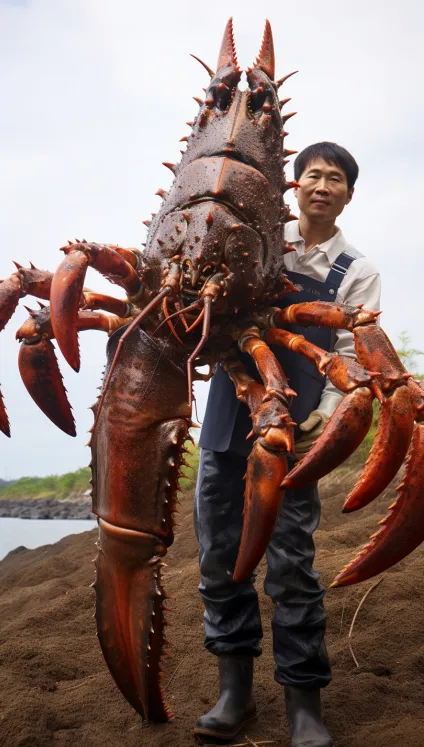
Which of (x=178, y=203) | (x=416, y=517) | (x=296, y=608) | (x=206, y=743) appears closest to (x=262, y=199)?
(x=178, y=203)

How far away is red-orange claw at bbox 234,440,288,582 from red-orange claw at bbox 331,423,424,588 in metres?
0.27

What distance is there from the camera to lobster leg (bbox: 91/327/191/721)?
91.9 inches

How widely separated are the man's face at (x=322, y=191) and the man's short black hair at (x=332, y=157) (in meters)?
0.03

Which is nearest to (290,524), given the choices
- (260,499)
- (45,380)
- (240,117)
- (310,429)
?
(310,429)

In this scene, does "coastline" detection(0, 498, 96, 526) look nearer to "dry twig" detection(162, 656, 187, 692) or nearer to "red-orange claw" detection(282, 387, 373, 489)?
"dry twig" detection(162, 656, 187, 692)

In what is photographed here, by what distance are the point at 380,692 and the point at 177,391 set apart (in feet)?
5.59

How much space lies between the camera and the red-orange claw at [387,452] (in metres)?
1.94

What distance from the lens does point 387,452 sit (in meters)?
1.94

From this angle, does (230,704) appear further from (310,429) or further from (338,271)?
(338,271)

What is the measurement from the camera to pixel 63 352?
2027mm

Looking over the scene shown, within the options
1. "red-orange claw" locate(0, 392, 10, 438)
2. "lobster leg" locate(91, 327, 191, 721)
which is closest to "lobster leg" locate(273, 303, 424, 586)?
"lobster leg" locate(91, 327, 191, 721)

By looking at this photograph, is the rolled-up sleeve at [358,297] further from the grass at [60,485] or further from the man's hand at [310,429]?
the grass at [60,485]

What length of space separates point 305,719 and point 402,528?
1055mm

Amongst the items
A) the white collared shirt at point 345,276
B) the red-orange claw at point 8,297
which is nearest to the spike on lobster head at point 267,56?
the white collared shirt at point 345,276
